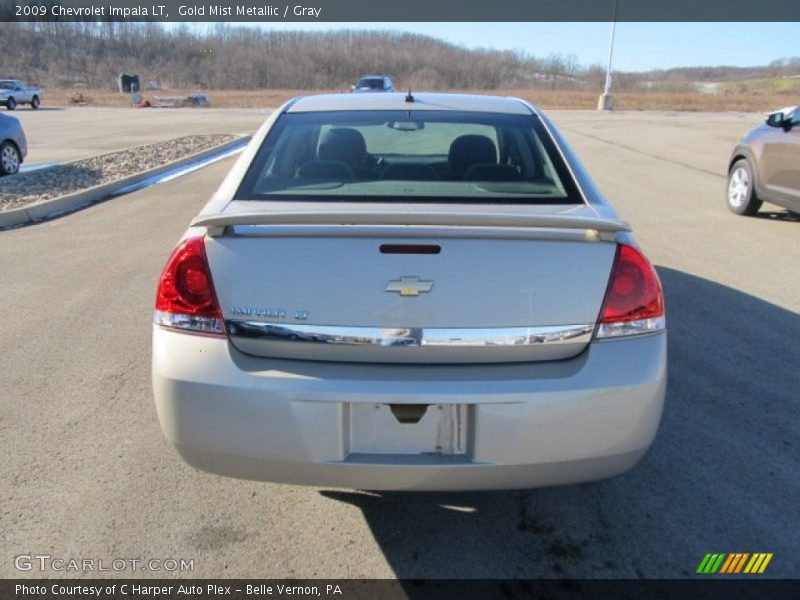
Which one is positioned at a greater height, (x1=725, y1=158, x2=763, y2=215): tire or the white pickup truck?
the white pickup truck

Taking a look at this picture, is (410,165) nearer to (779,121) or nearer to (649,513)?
(649,513)

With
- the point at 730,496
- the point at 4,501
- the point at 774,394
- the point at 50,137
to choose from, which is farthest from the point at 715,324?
the point at 50,137

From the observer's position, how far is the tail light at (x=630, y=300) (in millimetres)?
2199

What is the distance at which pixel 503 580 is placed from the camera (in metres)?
2.31

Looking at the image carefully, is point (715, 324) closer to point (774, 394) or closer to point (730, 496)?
point (774, 394)

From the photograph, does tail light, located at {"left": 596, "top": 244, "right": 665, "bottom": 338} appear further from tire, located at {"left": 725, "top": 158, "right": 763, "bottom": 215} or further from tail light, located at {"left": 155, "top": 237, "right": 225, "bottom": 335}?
tire, located at {"left": 725, "top": 158, "right": 763, "bottom": 215}

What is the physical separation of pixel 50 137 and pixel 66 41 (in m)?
114

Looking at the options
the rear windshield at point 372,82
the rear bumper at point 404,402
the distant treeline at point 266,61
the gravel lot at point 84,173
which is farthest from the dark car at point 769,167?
the distant treeline at point 266,61

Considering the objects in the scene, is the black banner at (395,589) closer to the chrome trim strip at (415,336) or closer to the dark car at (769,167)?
the chrome trim strip at (415,336)

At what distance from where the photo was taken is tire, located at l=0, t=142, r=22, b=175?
37.6 ft

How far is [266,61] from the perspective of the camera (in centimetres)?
9962

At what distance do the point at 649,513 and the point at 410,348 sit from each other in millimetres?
1342

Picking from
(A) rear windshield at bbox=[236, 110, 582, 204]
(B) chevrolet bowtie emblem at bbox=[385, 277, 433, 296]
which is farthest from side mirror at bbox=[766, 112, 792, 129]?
(B) chevrolet bowtie emblem at bbox=[385, 277, 433, 296]

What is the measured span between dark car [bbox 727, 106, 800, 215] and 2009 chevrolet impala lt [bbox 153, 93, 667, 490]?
6.57m
